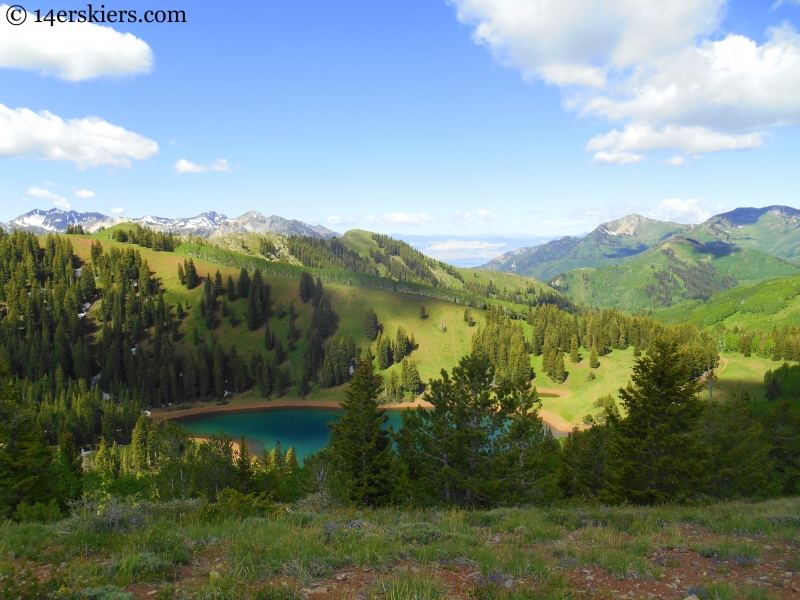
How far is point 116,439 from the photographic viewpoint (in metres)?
106

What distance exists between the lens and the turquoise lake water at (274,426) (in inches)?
4469

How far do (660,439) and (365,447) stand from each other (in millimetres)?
22093

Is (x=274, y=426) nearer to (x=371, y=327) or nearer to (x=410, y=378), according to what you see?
(x=410, y=378)

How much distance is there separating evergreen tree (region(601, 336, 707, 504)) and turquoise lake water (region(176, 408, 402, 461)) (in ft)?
275

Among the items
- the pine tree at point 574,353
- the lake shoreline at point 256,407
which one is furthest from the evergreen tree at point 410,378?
the pine tree at point 574,353

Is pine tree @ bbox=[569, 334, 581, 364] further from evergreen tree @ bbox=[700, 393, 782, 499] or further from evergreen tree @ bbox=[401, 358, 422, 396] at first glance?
evergreen tree @ bbox=[700, 393, 782, 499]

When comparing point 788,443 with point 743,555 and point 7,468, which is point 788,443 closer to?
point 743,555

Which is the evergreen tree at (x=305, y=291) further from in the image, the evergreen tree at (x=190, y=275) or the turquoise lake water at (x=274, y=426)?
the turquoise lake water at (x=274, y=426)

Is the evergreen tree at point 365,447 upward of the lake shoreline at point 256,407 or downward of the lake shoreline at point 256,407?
upward

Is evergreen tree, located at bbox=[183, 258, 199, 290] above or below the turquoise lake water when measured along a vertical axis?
above

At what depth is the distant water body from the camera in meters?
114

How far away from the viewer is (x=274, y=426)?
128750mm

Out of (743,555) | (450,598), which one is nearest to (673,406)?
(743,555)

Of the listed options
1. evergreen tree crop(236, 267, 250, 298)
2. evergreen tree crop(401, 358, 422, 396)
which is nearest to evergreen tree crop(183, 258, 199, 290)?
evergreen tree crop(236, 267, 250, 298)
